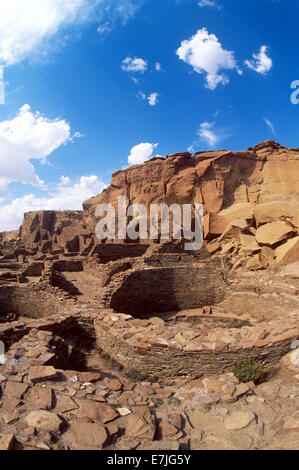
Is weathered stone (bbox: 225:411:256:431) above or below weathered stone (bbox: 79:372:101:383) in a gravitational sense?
below

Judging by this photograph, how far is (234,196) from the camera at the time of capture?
31266 millimetres

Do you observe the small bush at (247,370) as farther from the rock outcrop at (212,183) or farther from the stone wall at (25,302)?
the rock outcrop at (212,183)

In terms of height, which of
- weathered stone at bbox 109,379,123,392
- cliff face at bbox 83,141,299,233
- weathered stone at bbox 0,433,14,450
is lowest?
weathered stone at bbox 109,379,123,392

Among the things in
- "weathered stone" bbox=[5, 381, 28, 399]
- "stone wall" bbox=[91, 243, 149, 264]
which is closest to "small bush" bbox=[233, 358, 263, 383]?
"weathered stone" bbox=[5, 381, 28, 399]

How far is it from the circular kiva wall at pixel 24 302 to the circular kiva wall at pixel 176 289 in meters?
3.29

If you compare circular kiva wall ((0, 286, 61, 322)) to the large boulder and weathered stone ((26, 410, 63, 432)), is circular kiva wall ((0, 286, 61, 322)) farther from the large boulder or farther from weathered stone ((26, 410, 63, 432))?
the large boulder

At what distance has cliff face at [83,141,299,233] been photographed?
29.7 m

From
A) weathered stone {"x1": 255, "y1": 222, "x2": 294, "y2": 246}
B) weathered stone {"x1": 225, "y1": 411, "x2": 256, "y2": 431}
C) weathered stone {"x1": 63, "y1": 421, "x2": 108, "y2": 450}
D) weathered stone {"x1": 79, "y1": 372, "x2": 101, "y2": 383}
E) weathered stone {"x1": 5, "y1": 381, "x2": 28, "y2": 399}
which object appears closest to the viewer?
weathered stone {"x1": 63, "y1": 421, "x2": 108, "y2": 450}

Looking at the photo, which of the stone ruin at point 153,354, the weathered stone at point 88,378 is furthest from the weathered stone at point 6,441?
the weathered stone at point 88,378

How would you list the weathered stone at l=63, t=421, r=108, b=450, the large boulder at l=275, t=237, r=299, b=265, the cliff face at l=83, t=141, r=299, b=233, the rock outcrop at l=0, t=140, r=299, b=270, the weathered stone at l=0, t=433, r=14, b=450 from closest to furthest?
1. the weathered stone at l=0, t=433, r=14, b=450
2. the weathered stone at l=63, t=421, r=108, b=450
3. the large boulder at l=275, t=237, r=299, b=265
4. the rock outcrop at l=0, t=140, r=299, b=270
5. the cliff face at l=83, t=141, r=299, b=233

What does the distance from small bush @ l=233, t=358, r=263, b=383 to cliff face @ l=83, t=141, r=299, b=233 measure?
25.8 m
